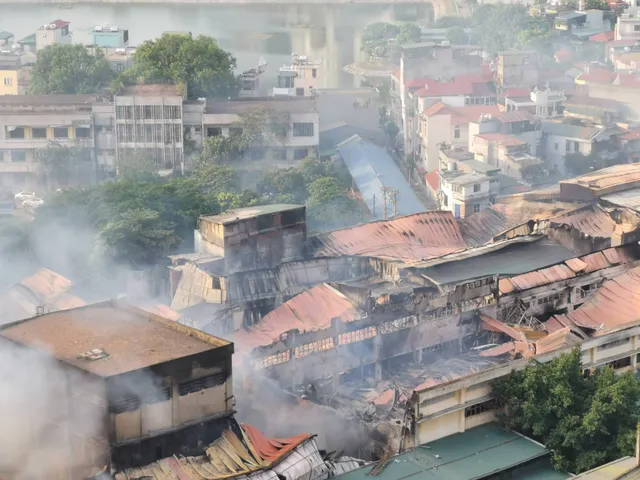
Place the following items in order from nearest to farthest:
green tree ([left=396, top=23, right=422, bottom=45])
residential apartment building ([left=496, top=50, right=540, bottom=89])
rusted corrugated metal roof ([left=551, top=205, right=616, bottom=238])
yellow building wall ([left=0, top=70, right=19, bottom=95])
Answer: rusted corrugated metal roof ([left=551, top=205, right=616, bottom=238]) → yellow building wall ([left=0, top=70, right=19, bottom=95]) → residential apartment building ([left=496, top=50, right=540, bottom=89]) → green tree ([left=396, top=23, right=422, bottom=45])

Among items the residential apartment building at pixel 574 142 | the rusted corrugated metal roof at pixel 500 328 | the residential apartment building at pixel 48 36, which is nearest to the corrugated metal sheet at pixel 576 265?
the rusted corrugated metal roof at pixel 500 328

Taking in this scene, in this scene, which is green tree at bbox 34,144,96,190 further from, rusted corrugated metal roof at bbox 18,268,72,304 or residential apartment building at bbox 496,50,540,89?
residential apartment building at bbox 496,50,540,89

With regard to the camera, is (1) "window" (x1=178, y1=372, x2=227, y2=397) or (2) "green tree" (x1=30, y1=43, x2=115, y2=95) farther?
(2) "green tree" (x1=30, y1=43, x2=115, y2=95)

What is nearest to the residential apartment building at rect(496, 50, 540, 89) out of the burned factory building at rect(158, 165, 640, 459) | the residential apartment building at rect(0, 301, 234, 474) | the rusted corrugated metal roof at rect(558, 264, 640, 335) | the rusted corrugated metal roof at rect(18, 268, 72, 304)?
the burned factory building at rect(158, 165, 640, 459)

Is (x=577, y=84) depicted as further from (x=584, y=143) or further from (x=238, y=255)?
(x=238, y=255)

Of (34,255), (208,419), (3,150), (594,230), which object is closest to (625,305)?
(594,230)

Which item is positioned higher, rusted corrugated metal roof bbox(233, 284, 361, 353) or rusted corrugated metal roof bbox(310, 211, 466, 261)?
rusted corrugated metal roof bbox(310, 211, 466, 261)

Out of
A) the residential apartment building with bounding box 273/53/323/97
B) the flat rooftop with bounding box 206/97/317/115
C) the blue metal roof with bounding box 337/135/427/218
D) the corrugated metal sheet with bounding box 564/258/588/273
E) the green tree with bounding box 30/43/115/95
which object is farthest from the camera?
the residential apartment building with bounding box 273/53/323/97

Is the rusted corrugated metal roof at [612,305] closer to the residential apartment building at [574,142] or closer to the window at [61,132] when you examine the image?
the residential apartment building at [574,142]

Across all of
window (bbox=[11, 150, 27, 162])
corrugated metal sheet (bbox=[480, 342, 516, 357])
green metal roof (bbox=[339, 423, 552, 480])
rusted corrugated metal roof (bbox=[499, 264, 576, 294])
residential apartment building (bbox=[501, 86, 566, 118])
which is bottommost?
green metal roof (bbox=[339, 423, 552, 480])
